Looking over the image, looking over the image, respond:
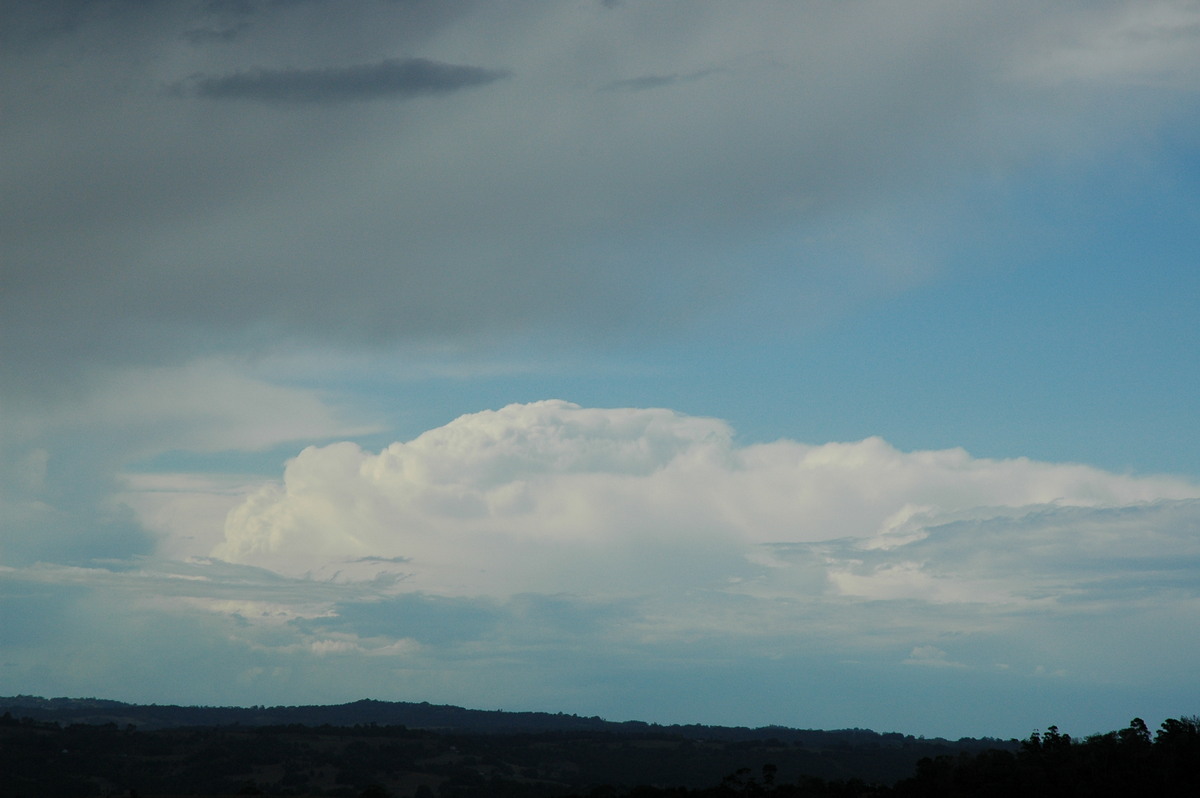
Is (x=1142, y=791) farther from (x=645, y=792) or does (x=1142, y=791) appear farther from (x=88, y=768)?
(x=88, y=768)

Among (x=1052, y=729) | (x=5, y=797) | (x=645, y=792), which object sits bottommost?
(x=5, y=797)

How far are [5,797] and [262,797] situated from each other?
42114mm

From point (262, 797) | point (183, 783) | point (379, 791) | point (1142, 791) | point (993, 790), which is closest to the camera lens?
point (1142, 791)

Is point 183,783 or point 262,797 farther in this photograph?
point 183,783

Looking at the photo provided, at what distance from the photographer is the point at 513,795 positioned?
198750mm

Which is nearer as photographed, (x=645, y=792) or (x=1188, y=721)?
(x=1188, y=721)

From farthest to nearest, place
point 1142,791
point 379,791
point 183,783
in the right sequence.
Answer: point 183,783 < point 379,791 < point 1142,791

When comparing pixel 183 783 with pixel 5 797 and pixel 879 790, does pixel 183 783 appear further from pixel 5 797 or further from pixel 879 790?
pixel 879 790

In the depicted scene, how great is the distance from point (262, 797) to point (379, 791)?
61.4 feet

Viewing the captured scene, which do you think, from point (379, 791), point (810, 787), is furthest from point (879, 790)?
point (379, 791)

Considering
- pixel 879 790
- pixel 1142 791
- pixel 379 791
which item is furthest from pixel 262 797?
pixel 1142 791

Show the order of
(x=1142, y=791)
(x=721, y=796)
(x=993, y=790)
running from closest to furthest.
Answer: (x=1142, y=791)
(x=993, y=790)
(x=721, y=796)

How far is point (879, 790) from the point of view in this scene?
114875 mm

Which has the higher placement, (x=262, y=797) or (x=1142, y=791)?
(x=1142, y=791)
